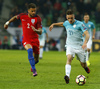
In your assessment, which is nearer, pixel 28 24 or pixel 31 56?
pixel 31 56

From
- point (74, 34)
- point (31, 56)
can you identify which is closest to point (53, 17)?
point (31, 56)

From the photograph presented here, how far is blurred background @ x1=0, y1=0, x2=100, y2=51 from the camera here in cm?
2717

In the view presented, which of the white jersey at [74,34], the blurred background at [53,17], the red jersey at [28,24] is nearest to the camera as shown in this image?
the white jersey at [74,34]

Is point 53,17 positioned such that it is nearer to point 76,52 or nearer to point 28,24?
point 28,24

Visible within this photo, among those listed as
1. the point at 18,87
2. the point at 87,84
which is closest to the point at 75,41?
the point at 87,84

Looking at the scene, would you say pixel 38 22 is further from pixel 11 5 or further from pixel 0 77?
pixel 11 5

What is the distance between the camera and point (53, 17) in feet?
93.0

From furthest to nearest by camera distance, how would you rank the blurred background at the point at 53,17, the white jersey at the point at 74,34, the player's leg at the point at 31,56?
the blurred background at the point at 53,17, the player's leg at the point at 31,56, the white jersey at the point at 74,34

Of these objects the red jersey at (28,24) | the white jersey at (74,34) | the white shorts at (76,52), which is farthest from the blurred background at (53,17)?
the white jersey at (74,34)

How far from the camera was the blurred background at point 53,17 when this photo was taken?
2717 centimetres

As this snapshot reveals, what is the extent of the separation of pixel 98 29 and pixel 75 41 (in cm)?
1954

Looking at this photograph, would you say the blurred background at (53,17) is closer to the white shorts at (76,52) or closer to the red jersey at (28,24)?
the red jersey at (28,24)

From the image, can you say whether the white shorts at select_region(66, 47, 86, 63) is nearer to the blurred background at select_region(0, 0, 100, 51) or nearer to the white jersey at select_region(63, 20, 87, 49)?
the white jersey at select_region(63, 20, 87, 49)

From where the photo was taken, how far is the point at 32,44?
934 centimetres
